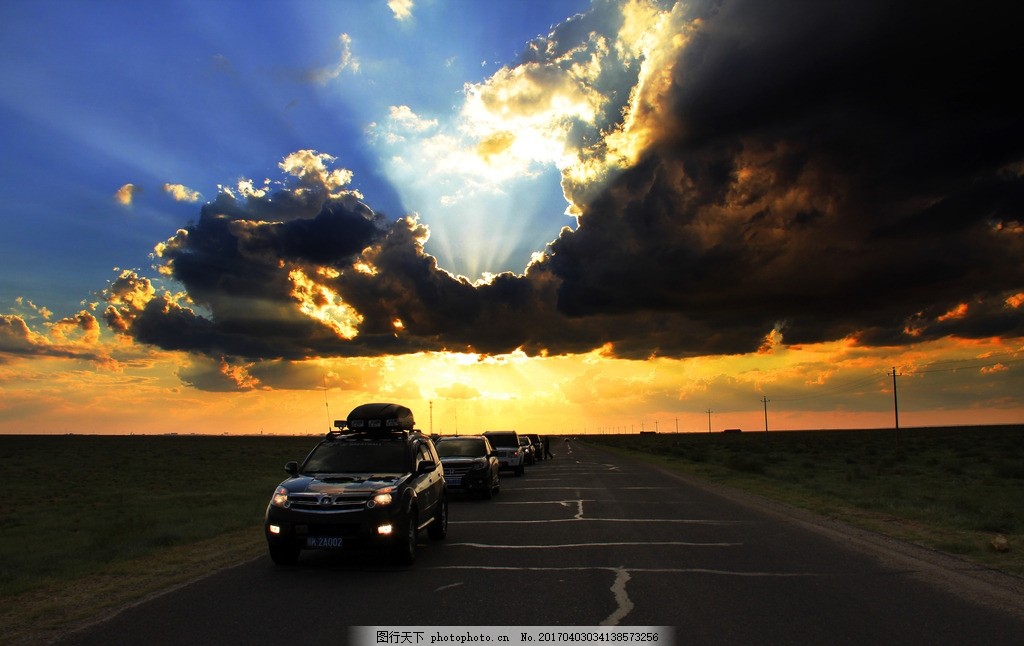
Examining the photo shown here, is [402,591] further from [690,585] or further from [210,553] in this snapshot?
[210,553]

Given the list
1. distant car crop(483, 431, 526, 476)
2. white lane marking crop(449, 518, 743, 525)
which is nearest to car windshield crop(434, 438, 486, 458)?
white lane marking crop(449, 518, 743, 525)

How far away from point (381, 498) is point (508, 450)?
22.7 metres

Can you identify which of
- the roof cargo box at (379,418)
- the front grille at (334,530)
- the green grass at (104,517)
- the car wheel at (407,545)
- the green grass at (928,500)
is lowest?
the green grass at (104,517)

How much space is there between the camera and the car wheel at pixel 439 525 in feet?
40.3

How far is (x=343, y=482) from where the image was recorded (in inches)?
400

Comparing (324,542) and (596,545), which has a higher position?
(324,542)

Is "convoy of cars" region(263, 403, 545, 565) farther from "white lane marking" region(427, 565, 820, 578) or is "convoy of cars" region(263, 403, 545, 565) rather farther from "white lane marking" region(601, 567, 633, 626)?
"white lane marking" region(601, 567, 633, 626)

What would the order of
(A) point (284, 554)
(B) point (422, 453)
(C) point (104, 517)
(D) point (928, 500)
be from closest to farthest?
(A) point (284, 554), (B) point (422, 453), (D) point (928, 500), (C) point (104, 517)

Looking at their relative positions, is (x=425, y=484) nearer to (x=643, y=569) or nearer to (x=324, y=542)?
(x=324, y=542)

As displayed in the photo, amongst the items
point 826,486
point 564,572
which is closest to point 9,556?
point 564,572

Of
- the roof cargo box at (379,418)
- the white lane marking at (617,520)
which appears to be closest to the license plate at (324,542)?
the roof cargo box at (379,418)

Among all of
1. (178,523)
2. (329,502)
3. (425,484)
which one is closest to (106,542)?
(178,523)

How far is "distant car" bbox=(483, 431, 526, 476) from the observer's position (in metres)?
31.8

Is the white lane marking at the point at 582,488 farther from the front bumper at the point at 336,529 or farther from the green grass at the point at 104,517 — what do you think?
the front bumper at the point at 336,529
